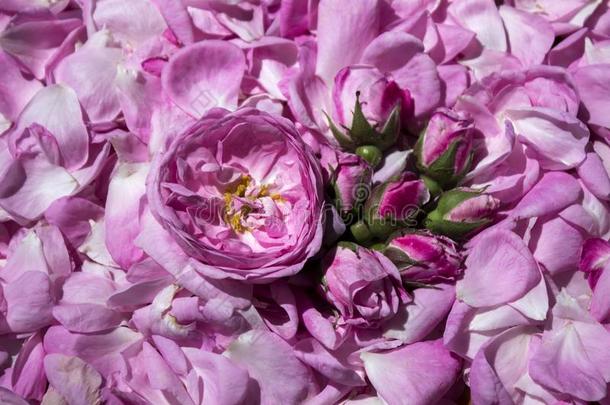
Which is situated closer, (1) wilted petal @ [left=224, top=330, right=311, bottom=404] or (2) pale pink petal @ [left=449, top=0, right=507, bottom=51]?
(1) wilted petal @ [left=224, top=330, right=311, bottom=404]

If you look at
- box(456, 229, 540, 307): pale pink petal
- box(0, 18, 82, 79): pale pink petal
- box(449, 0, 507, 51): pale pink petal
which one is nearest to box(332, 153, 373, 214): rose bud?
box(456, 229, 540, 307): pale pink petal

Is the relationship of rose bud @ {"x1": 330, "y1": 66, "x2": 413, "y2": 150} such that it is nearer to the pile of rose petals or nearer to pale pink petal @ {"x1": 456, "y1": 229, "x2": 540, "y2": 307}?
the pile of rose petals

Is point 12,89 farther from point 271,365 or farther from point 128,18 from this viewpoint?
point 271,365

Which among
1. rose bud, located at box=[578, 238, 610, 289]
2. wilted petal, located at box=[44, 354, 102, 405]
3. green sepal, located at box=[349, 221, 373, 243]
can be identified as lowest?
wilted petal, located at box=[44, 354, 102, 405]

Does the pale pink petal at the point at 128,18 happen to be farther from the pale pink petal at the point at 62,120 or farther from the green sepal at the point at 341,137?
the green sepal at the point at 341,137

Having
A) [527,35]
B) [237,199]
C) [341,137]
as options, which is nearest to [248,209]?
[237,199]

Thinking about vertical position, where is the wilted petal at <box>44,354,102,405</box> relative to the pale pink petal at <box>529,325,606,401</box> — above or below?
below

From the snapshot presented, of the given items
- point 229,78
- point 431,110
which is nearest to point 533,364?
point 431,110
